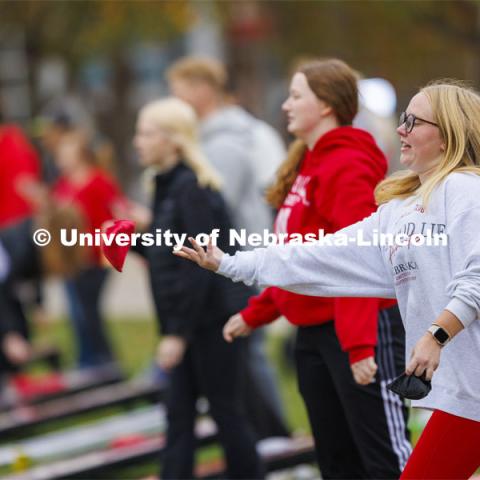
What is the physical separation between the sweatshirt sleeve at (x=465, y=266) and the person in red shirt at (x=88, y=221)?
600 centimetres

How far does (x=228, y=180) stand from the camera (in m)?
7.37

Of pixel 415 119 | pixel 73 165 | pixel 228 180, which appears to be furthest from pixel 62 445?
pixel 415 119

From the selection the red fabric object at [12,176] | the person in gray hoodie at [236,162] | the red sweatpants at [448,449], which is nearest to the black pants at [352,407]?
the red sweatpants at [448,449]

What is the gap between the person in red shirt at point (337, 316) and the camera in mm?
4773

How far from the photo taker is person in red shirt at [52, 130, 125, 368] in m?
9.90

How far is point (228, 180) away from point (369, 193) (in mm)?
2632

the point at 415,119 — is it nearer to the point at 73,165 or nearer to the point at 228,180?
the point at 228,180

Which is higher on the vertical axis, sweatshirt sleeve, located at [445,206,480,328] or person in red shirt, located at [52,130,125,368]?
sweatshirt sleeve, located at [445,206,480,328]

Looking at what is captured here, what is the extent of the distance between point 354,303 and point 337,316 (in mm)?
85

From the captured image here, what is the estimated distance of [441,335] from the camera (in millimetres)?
3820

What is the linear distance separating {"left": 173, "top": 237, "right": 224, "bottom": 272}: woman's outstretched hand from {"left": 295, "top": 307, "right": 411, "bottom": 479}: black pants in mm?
889

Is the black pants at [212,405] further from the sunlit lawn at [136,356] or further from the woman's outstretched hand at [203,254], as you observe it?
the woman's outstretched hand at [203,254]

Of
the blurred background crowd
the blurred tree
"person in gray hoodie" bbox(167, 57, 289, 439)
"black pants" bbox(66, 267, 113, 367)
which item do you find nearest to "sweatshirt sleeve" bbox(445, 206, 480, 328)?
the blurred background crowd

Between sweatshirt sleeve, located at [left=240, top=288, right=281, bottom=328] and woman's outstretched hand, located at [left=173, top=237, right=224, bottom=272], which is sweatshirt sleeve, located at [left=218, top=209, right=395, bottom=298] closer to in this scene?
woman's outstretched hand, located at [left=173, top=237, right=224, bottom=272]
